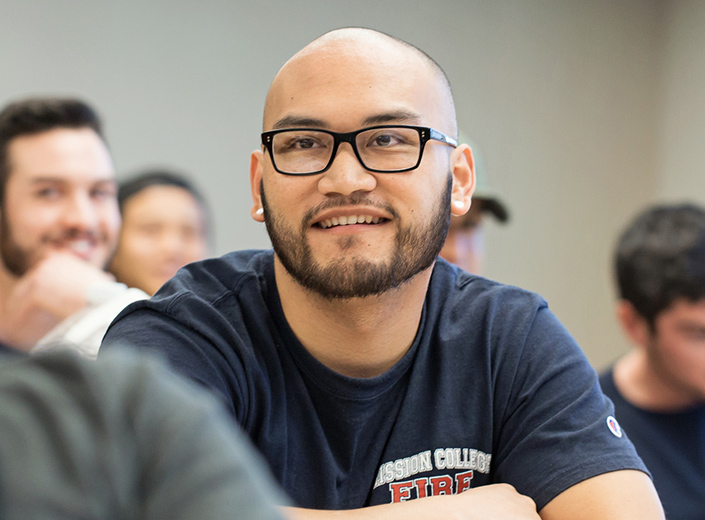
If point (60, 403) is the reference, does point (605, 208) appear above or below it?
below

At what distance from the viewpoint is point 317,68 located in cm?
131

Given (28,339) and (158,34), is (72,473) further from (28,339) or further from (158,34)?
(158,34)

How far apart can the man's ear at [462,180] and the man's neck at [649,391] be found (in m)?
1.00

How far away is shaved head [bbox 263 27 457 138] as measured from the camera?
131cm

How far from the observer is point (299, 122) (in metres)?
1.29

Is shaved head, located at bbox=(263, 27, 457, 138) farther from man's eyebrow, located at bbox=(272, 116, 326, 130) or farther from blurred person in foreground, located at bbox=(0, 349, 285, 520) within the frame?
blurred person in foreground, located at bbox=(0, 349, 285, 520)

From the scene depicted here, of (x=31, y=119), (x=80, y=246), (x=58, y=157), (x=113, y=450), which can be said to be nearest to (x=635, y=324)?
(x=80, y=246)

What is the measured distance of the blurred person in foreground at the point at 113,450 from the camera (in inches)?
14.5

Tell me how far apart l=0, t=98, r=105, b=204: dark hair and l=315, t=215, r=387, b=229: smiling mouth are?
127 cm

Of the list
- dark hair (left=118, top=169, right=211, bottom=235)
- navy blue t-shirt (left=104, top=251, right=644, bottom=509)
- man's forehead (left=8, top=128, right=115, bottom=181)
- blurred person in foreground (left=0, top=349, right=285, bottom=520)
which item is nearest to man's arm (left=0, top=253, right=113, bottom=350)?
man's forehead (left=8, top=128, right=115, bottom=181)

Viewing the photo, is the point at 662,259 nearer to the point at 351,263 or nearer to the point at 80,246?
the point at 351,263

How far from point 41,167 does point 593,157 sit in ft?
10.8

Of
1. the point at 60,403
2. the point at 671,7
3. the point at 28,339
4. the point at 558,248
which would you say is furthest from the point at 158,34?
the point at 60,403

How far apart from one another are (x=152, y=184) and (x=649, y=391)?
1.91 metres
